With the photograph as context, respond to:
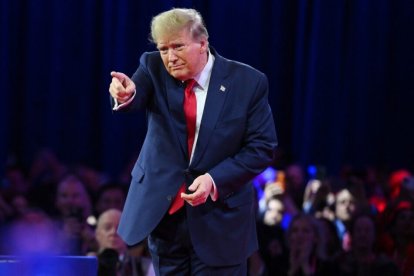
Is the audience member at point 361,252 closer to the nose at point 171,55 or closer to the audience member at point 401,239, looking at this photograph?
the audience member at point 401,239

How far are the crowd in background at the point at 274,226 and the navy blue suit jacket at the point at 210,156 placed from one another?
3.86 ft

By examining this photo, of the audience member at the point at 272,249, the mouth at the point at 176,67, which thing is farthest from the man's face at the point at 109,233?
the mouth at the point at 176,67

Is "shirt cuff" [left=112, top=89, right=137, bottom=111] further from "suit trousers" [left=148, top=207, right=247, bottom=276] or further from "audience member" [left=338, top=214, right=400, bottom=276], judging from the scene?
"audience member" [left=338, top=214, right=400, bottom=276]

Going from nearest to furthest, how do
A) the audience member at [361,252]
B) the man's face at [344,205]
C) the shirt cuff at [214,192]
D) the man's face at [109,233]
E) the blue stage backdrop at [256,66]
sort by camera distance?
the shirt cuff at [214,192], the man's face at [109,233], the audience member at [361,252], the man's face at [344,205], the blue stage backdrop at [256,66]

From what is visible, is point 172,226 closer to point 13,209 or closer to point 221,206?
point 221,206

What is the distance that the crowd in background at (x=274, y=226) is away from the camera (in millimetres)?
5074

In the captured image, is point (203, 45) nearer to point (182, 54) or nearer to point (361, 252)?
point (182, 54)

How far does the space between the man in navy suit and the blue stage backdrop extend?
20.2 ft

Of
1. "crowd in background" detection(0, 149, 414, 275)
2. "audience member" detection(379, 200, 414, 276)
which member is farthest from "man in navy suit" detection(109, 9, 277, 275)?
"audience member" detection(379, 200, 414, 276)

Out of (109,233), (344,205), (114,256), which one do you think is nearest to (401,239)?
(344,205)

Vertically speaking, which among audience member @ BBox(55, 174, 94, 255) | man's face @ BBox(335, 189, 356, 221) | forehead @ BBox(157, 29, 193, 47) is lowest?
man's face @ BBox(335, 189, 356, 221)

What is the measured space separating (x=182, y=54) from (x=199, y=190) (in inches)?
17.0

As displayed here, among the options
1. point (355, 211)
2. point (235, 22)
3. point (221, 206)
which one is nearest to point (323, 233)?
point (355, 211)

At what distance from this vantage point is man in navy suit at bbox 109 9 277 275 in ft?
9.74
